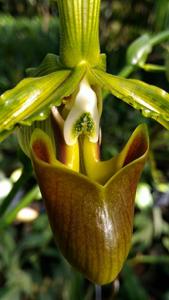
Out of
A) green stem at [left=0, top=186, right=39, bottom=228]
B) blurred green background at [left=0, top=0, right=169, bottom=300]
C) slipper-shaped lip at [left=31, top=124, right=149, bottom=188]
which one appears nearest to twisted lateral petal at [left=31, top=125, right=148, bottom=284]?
slipper-shaped lip at [left=31, top=124, right=149, bottom=188]

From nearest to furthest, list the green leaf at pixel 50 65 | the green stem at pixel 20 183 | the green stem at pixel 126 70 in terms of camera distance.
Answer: the green leaf at pixel 50 65 → the green stem at pixel 20 183 → the green stem at pixel 126 70

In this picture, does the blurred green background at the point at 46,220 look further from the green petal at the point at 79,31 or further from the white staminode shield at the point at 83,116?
the green petal at the point at 79,31

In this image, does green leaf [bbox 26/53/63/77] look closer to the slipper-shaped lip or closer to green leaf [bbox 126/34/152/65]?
the slipper-shaped lip

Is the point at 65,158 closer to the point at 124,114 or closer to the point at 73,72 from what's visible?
the point at 73,72

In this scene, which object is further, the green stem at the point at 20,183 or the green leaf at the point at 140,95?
the green stem at the point at 20,183

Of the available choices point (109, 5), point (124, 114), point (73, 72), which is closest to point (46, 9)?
point (109, 5)

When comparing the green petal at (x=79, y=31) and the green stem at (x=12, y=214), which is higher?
the green petal at (x=79, y=31)

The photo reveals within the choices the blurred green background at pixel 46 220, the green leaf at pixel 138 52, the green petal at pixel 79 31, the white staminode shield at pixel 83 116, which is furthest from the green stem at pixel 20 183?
the green leaf at pixel 138 52
